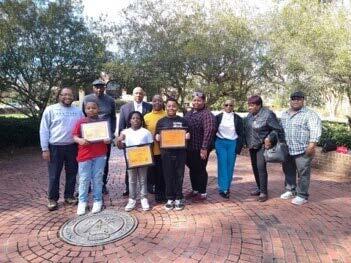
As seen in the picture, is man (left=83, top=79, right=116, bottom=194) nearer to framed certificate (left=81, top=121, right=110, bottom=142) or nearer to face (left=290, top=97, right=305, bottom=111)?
framed certificate (left=81, top=121, right=110, bottom=142)

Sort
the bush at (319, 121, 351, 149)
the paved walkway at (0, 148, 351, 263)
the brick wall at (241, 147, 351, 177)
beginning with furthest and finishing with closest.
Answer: the bush at (319, 121, 351, 149) → the brick wall at (241, 147, 351, 177) → the paved walkway at (0, 148, 351, 263)

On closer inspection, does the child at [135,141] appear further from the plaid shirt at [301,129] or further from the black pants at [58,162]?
the plaid shirt at [301,129]

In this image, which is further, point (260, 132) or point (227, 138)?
point (227, 138)

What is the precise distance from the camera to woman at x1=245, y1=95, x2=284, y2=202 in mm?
5125

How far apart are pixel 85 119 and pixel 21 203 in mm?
1948

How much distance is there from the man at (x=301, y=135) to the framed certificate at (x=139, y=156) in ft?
7.00

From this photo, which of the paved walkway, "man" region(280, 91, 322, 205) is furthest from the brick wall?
"man" region(280, 91, 322, 205)

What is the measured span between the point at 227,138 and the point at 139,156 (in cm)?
146

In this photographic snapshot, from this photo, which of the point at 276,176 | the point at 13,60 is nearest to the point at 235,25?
the point at 276,176

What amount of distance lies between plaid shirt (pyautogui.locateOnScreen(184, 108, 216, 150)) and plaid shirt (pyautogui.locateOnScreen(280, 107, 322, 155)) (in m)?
1.18

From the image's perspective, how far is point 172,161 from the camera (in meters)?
4.80

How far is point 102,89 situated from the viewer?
5.41m

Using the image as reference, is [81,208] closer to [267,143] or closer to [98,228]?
[98,228]

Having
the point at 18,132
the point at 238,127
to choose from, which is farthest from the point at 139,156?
the point at 18,132
